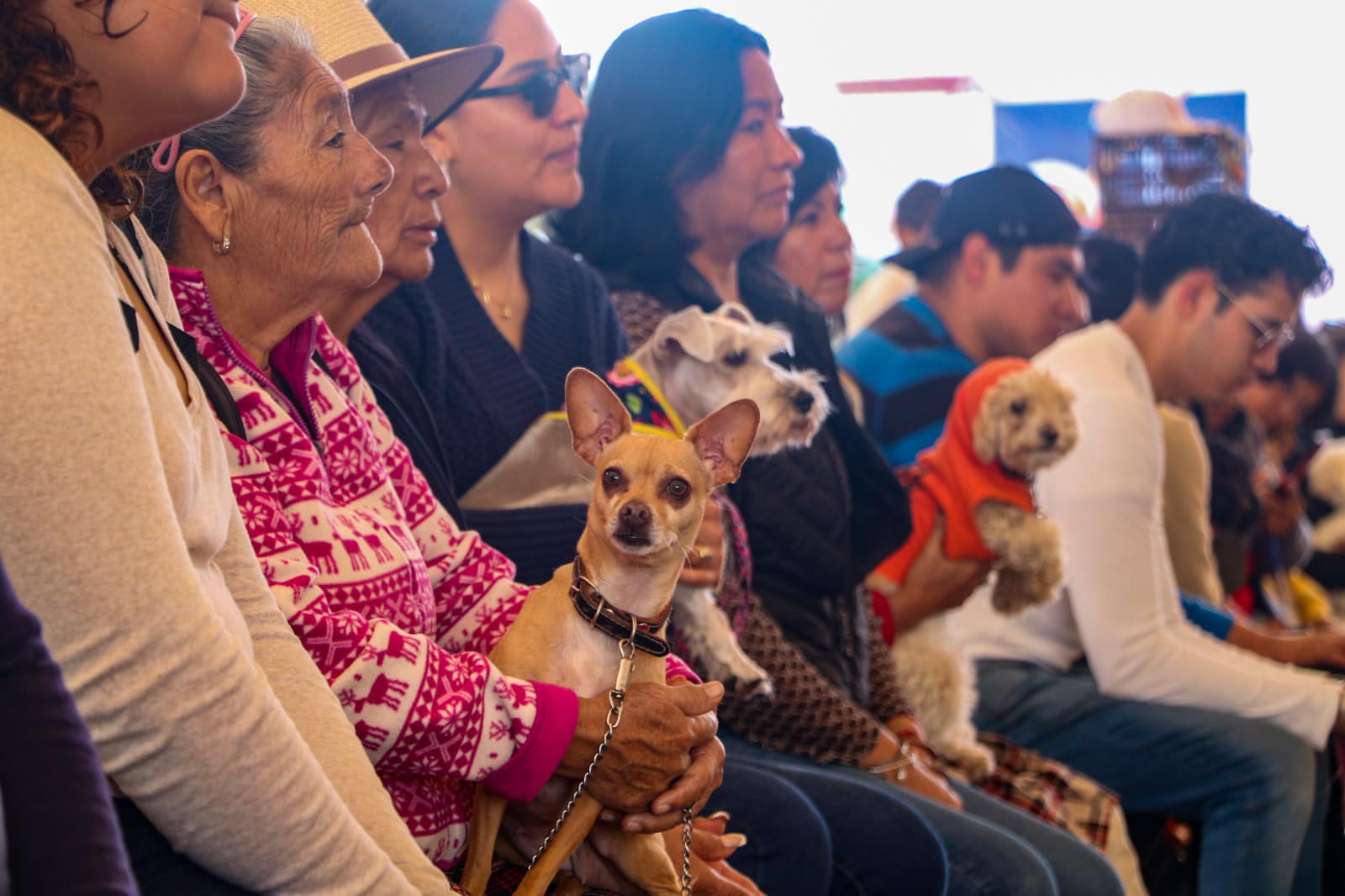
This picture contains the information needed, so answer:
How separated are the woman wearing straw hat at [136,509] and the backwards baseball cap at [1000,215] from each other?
2.68 metres

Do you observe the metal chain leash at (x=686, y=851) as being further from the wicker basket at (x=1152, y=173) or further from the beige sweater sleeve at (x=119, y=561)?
the wicker basket at (x=1152, y=173)

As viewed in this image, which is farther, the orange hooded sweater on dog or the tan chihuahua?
the orange hooded sweater on dog

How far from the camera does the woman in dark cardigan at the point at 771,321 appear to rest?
201 cm

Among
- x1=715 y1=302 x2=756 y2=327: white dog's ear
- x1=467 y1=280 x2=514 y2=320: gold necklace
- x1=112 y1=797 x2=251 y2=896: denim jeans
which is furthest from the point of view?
x1=715 y1=302 x2=756 y2=327: white dog's ear

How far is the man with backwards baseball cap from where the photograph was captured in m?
3.24

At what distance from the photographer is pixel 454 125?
202cm

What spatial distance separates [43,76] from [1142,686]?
2.29m

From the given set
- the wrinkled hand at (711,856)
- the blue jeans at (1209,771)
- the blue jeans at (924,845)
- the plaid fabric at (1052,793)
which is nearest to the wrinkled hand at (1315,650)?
the blue jeans at (1209,771)

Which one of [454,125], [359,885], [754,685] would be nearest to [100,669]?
[359,885]

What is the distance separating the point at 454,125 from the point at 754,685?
954 mm

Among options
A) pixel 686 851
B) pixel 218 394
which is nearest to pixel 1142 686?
pixel 686 851

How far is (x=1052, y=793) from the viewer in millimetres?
2359

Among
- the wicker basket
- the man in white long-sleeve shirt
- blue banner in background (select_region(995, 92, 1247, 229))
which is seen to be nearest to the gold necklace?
the man in white long-sleeve shirt

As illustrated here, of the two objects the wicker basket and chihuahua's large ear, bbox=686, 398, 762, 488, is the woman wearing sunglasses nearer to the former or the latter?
chihuahua's large ear, bbox=686, 398, 762, 488
